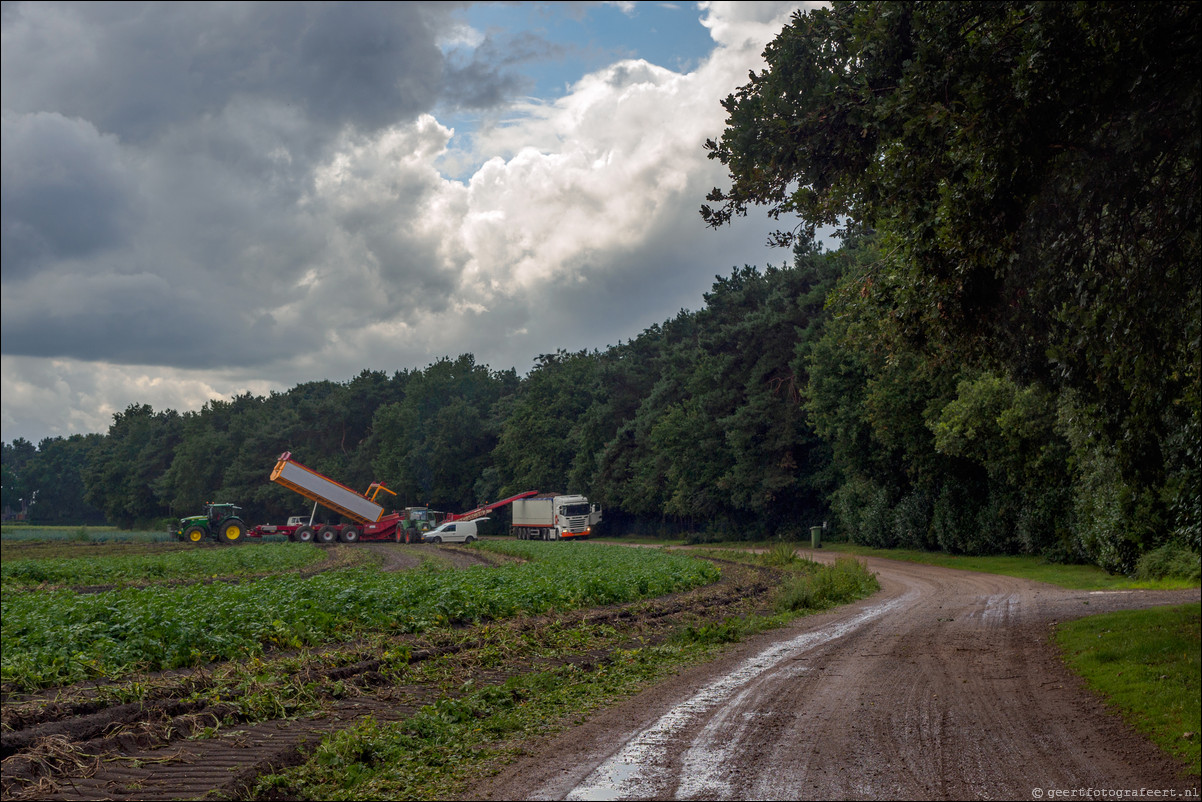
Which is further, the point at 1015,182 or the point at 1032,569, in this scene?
the point at 1032,569

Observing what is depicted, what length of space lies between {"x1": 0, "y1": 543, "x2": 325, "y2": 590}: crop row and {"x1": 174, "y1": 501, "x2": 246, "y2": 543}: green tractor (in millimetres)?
16723

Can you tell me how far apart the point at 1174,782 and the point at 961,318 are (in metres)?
5.97

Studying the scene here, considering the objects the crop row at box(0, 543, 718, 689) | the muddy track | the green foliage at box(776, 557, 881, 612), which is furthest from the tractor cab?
the muddy track

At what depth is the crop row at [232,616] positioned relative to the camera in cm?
1155

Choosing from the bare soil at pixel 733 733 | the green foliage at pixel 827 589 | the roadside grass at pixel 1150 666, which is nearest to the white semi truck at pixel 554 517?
the green foliage at pixel 827 589

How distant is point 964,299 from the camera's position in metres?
10.3

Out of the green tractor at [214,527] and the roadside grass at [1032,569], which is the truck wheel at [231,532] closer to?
the green tractor at [214,527]

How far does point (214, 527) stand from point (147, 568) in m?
25.5

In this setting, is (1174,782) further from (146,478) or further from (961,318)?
(146,478)

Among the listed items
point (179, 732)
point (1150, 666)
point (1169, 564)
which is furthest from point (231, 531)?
point (1150, 666)

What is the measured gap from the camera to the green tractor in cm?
5494

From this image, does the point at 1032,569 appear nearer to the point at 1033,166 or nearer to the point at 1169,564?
the point at 1169,564

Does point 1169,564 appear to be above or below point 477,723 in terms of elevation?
above

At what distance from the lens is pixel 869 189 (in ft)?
40.2
